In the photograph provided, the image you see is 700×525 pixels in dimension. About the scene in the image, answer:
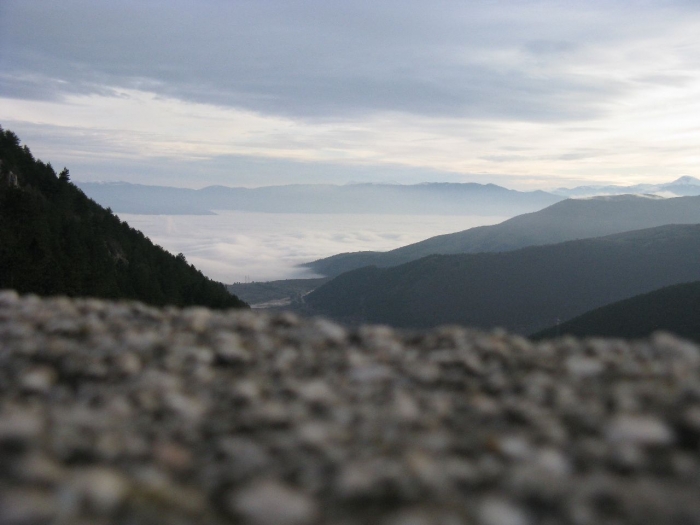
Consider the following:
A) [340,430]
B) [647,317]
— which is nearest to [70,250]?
[340,430]

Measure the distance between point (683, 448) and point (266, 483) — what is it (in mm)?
3741

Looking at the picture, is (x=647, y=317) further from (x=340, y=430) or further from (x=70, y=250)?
(x=340, y=430)

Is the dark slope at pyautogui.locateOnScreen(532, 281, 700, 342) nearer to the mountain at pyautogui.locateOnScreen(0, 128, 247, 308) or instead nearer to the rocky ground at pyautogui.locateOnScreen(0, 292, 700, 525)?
the mountain at pyautogui.locateOnScreen(0, 128, 247, 308)

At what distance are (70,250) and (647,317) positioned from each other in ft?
325

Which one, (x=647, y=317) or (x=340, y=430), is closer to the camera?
→ (x=340, y=430)

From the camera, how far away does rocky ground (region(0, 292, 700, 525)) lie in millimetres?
4531

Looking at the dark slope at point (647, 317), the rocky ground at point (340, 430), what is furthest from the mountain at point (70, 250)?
the dark slope at point (647, 317)

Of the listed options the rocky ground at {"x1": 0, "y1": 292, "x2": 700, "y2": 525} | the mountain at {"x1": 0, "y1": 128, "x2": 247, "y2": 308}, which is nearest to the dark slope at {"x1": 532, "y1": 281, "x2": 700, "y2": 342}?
the mountain at {"x1": 0, "y1": 128, "x2": 247, "y2": 308}

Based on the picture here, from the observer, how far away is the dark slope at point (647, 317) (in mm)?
106375

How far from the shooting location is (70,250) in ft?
203

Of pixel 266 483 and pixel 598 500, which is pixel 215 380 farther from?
pixel 598 500

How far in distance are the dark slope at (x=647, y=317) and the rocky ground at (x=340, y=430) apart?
104m

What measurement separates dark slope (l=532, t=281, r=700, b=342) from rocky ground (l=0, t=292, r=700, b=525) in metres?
104

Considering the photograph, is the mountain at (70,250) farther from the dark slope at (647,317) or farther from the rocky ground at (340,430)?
the dark slope at (647,317)
